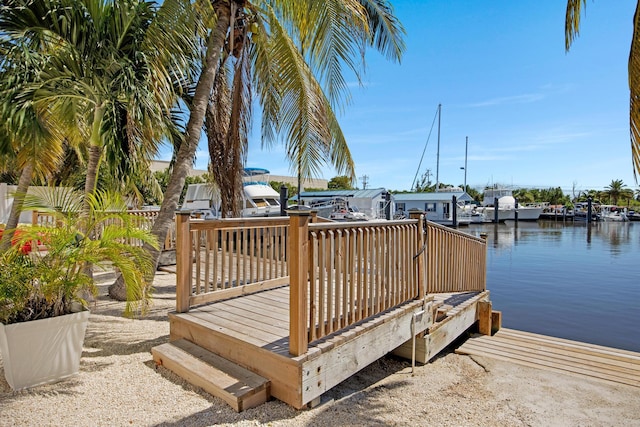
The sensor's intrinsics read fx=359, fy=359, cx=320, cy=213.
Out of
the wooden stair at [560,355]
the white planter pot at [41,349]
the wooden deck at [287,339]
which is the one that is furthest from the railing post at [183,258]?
the wooden stair at [560,355]

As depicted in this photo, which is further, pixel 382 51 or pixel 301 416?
pixel 382 51

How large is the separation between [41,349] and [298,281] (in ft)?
6.75

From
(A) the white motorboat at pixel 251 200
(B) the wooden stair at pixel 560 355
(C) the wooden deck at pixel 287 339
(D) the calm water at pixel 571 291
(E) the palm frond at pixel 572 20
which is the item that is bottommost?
(D) the calm water at pixel 571 291

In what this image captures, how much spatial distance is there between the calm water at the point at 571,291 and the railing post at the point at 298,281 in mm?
6766

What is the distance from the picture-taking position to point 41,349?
9.03ft

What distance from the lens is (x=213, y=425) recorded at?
233 centimetres

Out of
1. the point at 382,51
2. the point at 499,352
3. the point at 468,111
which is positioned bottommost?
the point at 499,352

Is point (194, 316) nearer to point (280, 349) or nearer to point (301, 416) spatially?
point (280, 349)

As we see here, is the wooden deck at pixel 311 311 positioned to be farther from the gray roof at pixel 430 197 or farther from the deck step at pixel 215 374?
the gray roof at pixel 430 197

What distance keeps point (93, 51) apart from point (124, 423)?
428 cm

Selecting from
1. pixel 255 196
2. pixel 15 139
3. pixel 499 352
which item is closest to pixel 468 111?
pixel 255 196

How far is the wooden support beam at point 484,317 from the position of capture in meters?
5.69

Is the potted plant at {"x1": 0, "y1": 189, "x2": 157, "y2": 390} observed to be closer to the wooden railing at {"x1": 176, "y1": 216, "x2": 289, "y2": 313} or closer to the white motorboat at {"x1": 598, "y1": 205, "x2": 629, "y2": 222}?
the wooden railing at {"x1": 176, "y1": 216, "x2": 289, "y2": 313}

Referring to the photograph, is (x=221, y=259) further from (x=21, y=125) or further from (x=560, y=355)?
(x=560, y=355)
